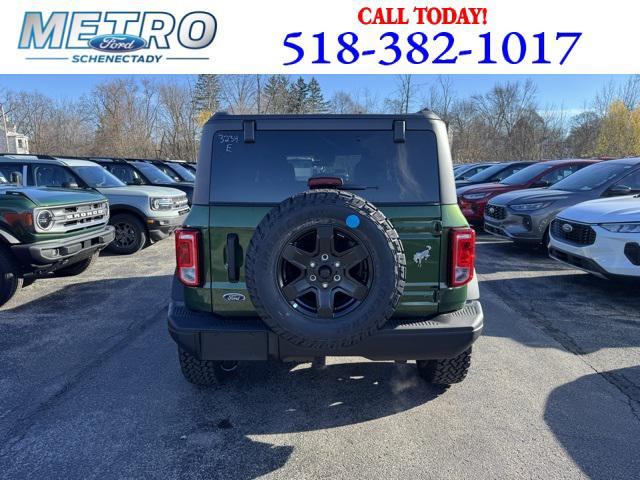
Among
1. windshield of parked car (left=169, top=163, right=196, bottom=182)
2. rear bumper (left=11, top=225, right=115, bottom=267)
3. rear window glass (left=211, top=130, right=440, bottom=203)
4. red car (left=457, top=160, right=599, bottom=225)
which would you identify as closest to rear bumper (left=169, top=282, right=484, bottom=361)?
rear window glass (left=211, top=130, right=440, bottom=203)

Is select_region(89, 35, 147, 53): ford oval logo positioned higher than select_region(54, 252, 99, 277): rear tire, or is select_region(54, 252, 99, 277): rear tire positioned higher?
select_region(89, 35, 147, 53): ford oval logo

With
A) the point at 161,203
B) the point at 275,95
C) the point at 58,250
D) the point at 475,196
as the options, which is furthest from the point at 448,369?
the point at 275,95

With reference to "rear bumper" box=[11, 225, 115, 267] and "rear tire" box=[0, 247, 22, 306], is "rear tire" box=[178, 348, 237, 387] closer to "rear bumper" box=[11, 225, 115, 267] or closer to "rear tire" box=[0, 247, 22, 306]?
"rear bumper" box=[11, 225, 115, 267]

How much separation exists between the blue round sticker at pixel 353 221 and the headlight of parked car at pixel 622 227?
4203mm

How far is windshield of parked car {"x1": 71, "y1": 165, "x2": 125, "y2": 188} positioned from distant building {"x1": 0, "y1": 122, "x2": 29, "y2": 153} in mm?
59431

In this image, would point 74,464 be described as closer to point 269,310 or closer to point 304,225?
point 269,310

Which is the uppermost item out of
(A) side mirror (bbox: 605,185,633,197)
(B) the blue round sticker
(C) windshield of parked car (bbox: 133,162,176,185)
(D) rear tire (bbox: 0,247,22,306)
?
(C) windshield of parked car (bbox: 133,162,176,185)

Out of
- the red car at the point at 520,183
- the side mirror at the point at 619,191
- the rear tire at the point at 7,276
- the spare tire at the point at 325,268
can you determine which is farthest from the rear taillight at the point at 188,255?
the red car at the point at 520,183

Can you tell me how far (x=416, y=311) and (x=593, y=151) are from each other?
140 feet

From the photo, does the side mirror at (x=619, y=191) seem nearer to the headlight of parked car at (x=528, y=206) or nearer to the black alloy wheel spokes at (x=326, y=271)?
the headlight of parked car at (x=528, y=206)

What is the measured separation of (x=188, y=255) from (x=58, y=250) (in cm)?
348

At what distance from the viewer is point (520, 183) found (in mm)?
9617

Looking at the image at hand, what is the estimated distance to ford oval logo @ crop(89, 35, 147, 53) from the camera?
62.8 ft

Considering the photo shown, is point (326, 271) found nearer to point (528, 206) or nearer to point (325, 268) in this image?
point (325, 268)
